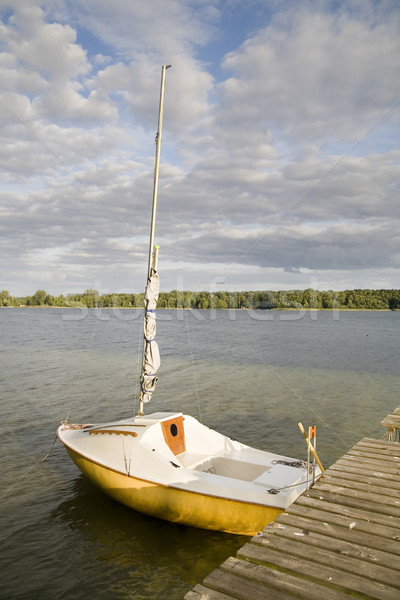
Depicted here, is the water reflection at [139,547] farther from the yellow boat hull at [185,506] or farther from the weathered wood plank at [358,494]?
the weathered wood plank at [358,494]

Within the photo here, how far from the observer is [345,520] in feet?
16.6

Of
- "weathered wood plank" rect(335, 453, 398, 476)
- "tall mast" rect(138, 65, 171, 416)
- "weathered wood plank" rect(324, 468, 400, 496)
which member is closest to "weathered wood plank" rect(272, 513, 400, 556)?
"weathered wood plank" rect(324, 468, 400, 496)

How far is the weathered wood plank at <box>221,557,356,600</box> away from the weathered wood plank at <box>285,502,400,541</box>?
4.14 ft

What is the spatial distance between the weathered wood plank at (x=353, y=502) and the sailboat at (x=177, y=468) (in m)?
1.80

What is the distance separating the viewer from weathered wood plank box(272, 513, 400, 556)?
4.48 metres

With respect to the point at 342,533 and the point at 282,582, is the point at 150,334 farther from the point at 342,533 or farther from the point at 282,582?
the point at 282,582

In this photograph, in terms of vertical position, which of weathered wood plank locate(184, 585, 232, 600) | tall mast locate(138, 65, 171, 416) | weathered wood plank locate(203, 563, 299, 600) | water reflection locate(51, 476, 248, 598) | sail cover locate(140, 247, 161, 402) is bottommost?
water reflection locate(51, 476, 248, 598)

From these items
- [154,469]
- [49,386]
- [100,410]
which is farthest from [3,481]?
[49,386]

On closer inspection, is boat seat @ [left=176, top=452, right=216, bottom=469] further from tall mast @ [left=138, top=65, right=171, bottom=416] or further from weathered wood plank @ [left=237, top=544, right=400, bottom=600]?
weathered wood plank @ [left=237, top=544, right=400, bottom=600]

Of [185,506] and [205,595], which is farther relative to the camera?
[185,506]

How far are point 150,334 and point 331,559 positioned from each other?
278 inches

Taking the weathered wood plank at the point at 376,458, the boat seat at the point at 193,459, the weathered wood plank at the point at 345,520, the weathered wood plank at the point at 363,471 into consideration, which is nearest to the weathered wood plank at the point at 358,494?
the weathered wood plank at the point at 345,520

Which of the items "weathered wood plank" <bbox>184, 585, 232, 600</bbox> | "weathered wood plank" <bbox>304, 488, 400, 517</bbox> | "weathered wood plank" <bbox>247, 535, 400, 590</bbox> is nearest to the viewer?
"weathered wood plank" <bbox>184, 585, 232, 600</bbox>

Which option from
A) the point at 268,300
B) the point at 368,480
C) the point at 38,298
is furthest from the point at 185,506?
the point at 38,298
